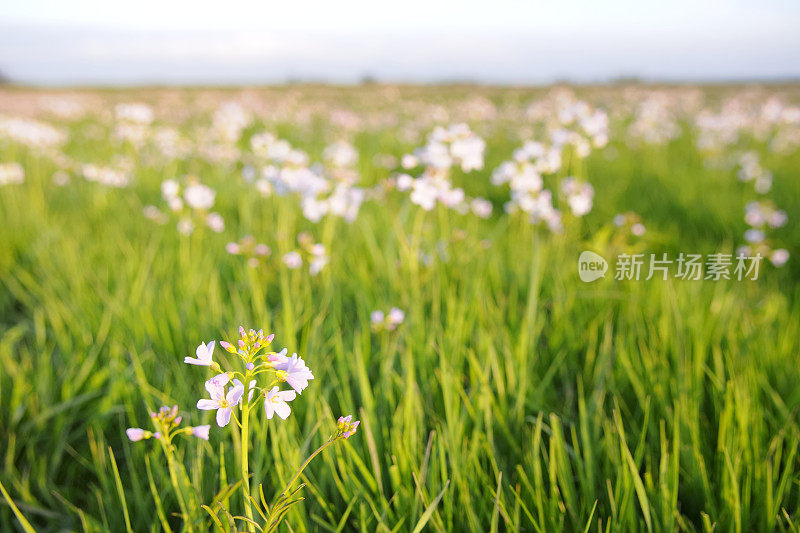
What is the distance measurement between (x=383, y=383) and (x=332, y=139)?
5902mm

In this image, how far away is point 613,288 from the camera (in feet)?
8.86

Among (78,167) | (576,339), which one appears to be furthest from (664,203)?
(78,167)

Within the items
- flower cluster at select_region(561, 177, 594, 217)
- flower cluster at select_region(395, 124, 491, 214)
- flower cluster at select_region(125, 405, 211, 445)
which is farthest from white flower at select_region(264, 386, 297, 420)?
flower cluster at select_region(561, 177, 594, 217)

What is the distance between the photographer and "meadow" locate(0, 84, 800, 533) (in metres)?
1.46

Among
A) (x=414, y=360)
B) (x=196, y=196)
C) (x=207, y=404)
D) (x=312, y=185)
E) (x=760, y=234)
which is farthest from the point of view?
(x=760, y=234)

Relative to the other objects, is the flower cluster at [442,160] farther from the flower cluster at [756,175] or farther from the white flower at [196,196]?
the flower cluster at [756,175]

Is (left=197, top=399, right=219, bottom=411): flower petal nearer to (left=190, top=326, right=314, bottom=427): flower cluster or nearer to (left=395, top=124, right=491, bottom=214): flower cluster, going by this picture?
(left=190, top=326, right=314, bottom=427): flower cluster

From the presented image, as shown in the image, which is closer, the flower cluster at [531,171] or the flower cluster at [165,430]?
the flower cluster at [165,430]

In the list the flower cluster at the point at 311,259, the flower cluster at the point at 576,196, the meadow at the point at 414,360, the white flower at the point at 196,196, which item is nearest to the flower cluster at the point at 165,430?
the meadow at the point at 414,360

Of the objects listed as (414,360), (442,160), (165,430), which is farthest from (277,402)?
(442,160)

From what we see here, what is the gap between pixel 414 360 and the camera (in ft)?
6.49

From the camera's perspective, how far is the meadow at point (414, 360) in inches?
57.4

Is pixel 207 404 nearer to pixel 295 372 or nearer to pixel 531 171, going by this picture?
pixel 295 372

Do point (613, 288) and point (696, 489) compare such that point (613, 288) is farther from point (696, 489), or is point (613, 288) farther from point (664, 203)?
point (664, 203)
